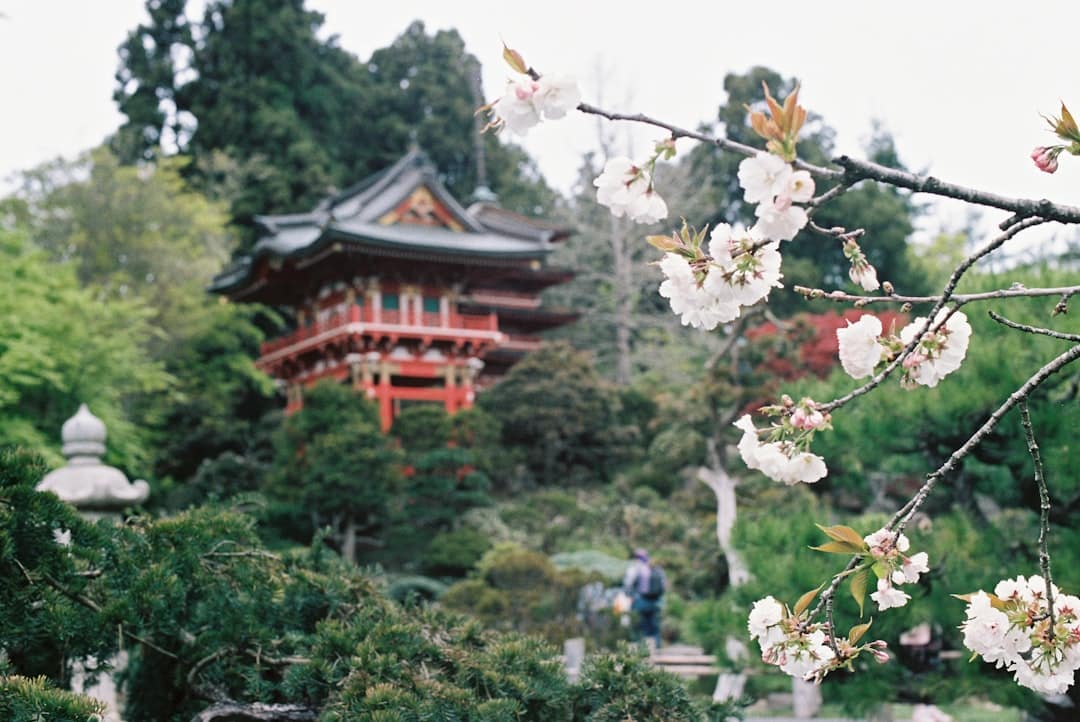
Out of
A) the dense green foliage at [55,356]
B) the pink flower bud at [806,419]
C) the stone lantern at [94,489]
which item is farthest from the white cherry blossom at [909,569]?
the dense green foliage at [55,356]

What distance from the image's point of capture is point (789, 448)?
6.25 feet

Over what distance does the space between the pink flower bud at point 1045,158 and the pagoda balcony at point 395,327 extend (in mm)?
17122

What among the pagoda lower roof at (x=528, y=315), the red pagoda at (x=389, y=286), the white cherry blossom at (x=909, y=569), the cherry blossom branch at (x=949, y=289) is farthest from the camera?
the pagoda lower roof at (x=528, y=315)

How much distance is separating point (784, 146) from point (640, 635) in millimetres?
9708

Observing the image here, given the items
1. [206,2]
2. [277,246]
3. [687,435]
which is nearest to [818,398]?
[687,435]

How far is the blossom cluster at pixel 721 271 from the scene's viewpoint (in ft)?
5.92

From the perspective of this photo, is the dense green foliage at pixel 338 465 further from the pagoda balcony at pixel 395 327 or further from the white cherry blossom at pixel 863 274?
the white cherry blossom at pixel 863 274

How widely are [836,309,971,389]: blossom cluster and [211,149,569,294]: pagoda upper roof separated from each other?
16.7 metres

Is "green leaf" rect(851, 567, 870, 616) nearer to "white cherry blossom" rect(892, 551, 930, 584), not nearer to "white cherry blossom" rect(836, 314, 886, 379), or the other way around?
"white cherry blossom" rect(892, 551, 930, 584)

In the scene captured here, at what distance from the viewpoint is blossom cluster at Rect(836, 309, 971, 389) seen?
6.34 ft

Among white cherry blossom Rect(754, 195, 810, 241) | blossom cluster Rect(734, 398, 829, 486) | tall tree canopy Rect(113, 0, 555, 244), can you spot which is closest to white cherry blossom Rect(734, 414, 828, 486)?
blossom cluster Rect(734, 398, 829, 486)

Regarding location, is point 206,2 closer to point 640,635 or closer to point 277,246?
point 277,246

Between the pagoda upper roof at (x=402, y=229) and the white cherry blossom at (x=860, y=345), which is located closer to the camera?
the white cherry blossom at (x=860, y=345)

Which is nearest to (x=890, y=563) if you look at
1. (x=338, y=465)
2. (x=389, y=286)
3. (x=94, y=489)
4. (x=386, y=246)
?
(x=94, y=489)
